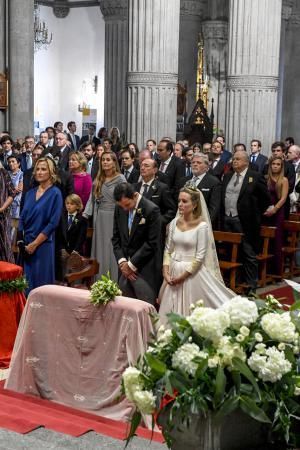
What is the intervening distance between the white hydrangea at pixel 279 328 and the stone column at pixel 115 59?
21.9m

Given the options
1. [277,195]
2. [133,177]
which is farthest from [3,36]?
[277,195]

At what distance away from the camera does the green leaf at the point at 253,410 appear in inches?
109

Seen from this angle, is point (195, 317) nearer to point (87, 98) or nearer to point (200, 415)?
point (200, 415)

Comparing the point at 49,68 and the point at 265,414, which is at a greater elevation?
the point at 49,68

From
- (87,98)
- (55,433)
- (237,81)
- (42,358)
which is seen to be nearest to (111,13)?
(87,98)

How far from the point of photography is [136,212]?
27.0ft

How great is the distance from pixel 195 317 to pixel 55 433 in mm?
2054

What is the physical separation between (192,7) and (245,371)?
2292 centimetres

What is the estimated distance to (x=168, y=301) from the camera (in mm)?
8328

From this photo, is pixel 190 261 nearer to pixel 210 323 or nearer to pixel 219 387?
pixel 210 323

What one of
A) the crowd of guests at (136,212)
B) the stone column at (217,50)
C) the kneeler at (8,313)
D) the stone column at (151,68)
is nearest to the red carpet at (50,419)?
the kneeler at (8,313)

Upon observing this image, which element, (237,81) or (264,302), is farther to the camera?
(237,81)

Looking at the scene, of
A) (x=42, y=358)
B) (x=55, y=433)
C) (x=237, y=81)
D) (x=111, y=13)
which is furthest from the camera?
(x=111, y=13)

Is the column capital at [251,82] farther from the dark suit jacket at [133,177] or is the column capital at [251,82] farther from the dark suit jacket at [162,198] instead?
the dark suit jacket at [162,198]
